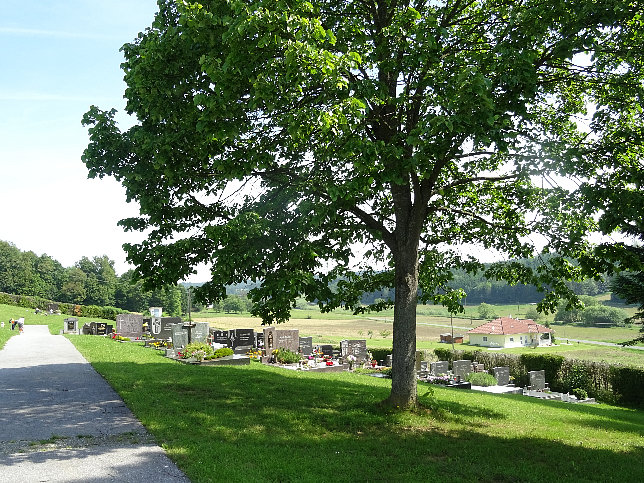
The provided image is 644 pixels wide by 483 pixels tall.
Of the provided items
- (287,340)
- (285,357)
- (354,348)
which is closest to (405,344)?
(285,357)

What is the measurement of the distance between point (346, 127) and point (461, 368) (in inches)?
834

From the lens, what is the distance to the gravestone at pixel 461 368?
25875 mm

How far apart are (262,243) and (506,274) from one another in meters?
7.06

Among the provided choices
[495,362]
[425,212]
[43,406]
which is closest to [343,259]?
[425,212]

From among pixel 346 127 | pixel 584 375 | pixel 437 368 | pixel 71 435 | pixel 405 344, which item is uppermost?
pixel 346 127

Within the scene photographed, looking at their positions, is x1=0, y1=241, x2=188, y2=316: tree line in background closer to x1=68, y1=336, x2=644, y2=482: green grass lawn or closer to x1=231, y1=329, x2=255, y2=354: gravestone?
x1=231, y1=329, x2=255, y2=354: gravestone

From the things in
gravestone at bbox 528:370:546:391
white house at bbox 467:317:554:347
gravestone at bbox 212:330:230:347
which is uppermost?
gravestone at bbox 212:330:230:347

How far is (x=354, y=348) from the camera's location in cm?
2666

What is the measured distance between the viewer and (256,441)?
8016mm

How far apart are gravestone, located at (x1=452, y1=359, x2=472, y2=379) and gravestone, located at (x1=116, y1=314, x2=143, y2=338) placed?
1960 cm

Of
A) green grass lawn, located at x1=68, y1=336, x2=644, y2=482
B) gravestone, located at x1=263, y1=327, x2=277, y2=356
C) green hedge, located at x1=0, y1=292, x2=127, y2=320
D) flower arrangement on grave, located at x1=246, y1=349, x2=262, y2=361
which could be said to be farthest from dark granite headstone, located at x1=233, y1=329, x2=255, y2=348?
green hedge, located at x1=0, y1=292, x2=127, y2=320

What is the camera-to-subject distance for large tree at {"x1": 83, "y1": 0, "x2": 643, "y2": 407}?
7.89 metres

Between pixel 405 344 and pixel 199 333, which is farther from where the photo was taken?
pixel 199 333

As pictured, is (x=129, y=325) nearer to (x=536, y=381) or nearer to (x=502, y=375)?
(x=502, y=375)
